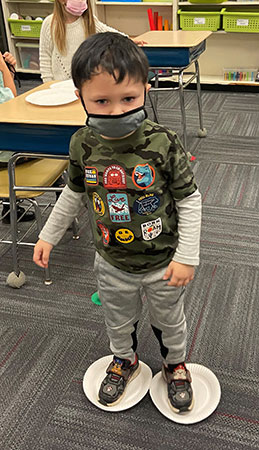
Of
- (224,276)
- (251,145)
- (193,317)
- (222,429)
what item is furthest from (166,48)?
(222,429)

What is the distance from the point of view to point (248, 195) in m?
2.39

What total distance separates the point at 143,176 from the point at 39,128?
0.69 meters

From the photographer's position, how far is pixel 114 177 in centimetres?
92

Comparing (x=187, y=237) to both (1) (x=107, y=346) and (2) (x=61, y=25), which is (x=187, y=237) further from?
(2) (x=61, y=25)

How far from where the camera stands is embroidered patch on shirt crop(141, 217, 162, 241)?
37.8 inches

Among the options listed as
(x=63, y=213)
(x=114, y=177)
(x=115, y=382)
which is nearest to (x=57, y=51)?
(x=63, y=213)

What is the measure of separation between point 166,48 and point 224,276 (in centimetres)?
144

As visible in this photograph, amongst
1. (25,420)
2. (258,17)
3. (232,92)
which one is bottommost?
(232,92)

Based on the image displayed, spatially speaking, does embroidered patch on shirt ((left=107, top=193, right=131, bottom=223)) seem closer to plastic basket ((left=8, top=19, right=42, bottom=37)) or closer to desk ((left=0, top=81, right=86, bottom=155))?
desk ((left=0, top=81, right=86, bottom=155))

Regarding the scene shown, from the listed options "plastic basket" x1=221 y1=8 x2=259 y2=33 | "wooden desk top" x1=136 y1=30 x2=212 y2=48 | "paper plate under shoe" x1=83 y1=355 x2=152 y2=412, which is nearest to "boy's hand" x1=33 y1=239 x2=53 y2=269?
"paper plate under shoe" x1=83 y1=355 x2=152 y2=412

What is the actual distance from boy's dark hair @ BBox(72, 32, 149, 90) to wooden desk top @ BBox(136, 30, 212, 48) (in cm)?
179

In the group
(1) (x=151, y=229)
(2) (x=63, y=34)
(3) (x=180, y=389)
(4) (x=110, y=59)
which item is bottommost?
(3) (x=180, y=389)

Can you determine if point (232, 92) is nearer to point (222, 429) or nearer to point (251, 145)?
point (251, 145)

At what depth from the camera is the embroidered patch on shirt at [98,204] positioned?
97cm
